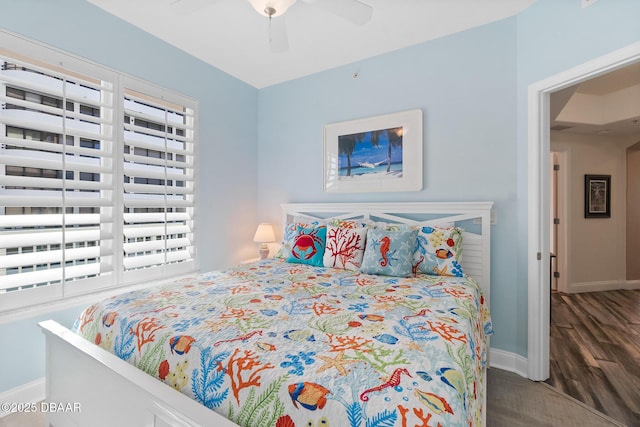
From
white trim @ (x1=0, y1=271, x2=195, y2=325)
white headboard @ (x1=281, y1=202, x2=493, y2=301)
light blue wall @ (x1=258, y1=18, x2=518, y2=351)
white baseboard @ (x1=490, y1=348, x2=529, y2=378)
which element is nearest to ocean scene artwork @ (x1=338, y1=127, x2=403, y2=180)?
light blue wall @ (x1=258, y1=18, x2=518, y2=351)

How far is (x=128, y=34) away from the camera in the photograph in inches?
100

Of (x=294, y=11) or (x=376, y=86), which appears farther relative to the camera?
(x=376, y=86)

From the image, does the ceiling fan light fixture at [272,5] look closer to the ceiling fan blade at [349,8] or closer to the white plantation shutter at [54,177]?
the ceiling fan blade at [349,8]

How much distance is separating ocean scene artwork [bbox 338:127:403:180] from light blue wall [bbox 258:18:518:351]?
201mm

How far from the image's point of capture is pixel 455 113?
2693 millimetres

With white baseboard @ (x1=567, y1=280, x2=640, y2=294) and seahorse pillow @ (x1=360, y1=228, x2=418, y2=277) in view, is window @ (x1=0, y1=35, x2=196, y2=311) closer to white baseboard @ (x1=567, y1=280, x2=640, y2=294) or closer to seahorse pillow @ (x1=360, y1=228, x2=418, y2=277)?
seahorse pillow @ (x1=360, y1=228, x2=418, y2=277)

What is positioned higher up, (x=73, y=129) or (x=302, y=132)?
(x=302, y=132)

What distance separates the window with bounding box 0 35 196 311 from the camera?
197cm

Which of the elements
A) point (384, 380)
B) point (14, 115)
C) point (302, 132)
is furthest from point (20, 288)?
point (302, 132)

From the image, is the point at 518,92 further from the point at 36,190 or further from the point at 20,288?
the point at 20,288

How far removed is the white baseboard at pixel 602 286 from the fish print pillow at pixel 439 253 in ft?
11.5

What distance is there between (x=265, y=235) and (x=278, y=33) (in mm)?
2029

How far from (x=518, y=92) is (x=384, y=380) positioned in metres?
2.45

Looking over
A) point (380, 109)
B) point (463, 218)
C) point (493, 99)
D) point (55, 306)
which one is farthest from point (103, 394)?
point (493, 99)
